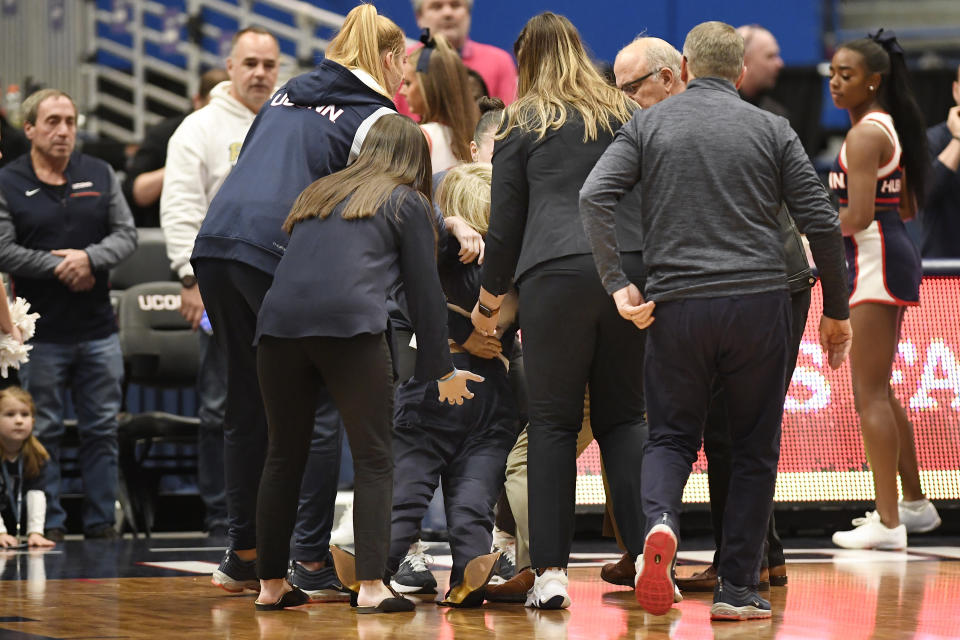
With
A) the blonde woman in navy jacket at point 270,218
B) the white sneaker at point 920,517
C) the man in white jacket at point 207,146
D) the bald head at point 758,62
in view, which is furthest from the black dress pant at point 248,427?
the bald head at point 758,62

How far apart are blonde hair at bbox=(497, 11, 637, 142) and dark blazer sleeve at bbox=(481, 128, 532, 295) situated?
0.06 metres

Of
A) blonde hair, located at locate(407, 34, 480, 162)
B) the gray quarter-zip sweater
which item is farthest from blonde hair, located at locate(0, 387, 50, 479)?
the gray quarter-zip sweater

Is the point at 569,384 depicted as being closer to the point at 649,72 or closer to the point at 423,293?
the point at 423,293

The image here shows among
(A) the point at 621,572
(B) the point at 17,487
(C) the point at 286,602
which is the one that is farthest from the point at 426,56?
(B) the point at 17,487

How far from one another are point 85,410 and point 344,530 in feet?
5.01

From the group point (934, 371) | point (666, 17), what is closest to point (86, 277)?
point (934, 371)

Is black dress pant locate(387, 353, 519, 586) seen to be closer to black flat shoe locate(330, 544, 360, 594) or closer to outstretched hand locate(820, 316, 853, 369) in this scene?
black flat shoe locate(330, 544, 360, 594)

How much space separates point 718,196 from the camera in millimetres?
4051

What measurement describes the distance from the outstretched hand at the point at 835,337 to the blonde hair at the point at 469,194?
1.18 metres

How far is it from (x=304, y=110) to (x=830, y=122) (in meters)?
8.74

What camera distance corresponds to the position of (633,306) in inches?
158

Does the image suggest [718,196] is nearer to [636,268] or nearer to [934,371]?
[636,268]

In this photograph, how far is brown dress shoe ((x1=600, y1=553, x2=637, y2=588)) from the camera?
472 centimetres

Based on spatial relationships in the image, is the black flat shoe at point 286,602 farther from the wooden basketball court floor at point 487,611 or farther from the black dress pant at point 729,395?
the black dress pant at point 729,395
